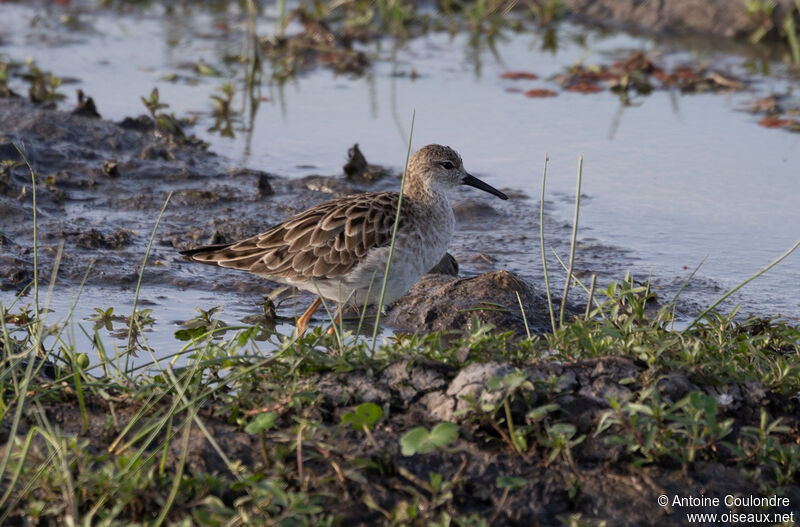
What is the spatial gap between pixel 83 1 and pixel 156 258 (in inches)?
363

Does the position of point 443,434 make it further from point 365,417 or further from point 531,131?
point 531,131

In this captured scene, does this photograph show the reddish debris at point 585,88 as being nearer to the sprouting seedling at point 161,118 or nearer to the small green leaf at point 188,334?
the sprouting seedling at point 161,118

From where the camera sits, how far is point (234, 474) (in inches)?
148

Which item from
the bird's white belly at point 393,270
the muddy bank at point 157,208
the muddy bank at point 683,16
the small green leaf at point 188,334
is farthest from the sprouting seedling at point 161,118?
the muddy bank at point 683,16

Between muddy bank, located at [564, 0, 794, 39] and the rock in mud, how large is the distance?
7.82 meters

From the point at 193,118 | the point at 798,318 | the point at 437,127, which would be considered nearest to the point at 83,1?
the point at 193,118

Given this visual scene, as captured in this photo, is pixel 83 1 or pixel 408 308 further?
pixel 83 1

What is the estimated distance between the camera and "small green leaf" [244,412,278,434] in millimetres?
3832

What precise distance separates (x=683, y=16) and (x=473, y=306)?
8.65m

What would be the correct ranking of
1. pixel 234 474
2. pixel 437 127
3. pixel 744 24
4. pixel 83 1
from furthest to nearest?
pixel 83 1
pixel 744 24
pixel 437 127
pixel 234 474

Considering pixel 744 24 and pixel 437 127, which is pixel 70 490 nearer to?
pixel 437 127

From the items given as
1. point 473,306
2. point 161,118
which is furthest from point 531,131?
point 473,306

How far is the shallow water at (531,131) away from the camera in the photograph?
25.3 ft

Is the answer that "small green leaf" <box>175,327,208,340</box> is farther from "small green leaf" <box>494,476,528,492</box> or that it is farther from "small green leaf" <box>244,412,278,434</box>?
"small green leaf" <box>494,476,528,492</box>
